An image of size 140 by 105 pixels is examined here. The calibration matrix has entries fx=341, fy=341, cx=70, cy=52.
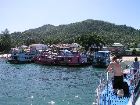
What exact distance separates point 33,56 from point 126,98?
98.2m

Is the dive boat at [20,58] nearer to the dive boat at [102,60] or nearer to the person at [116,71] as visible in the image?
the dive boat at [102,60]

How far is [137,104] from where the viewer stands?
400 inches

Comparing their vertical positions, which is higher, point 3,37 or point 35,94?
point 3,37

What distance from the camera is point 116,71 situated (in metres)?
16.4

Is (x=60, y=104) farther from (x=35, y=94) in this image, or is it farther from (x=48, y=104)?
(x=35, y=94)

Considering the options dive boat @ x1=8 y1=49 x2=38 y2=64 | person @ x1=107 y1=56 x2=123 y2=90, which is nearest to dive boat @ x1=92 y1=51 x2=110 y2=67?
dive boat @ x1=8 y1=49 x2=38 y2=64

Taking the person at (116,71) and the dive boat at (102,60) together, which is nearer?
the person at (116,71)

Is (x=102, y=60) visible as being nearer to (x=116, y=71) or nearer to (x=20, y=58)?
(x=20, y=58)

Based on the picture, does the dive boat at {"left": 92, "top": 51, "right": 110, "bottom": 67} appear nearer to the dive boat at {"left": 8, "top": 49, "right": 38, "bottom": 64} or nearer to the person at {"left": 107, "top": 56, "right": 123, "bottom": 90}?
the dive boat at {"left": 8, "top": 49, "right": 38, "bottom": 64}

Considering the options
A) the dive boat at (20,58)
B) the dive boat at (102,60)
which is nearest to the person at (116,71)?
the dive boat at (102,60)

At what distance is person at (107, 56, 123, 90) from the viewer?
15972 millimetres

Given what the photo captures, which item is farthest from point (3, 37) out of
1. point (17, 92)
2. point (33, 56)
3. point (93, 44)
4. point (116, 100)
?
point (116, 100)

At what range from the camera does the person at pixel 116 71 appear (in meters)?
16.0

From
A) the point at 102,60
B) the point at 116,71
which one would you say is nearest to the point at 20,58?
the point at 102,60
